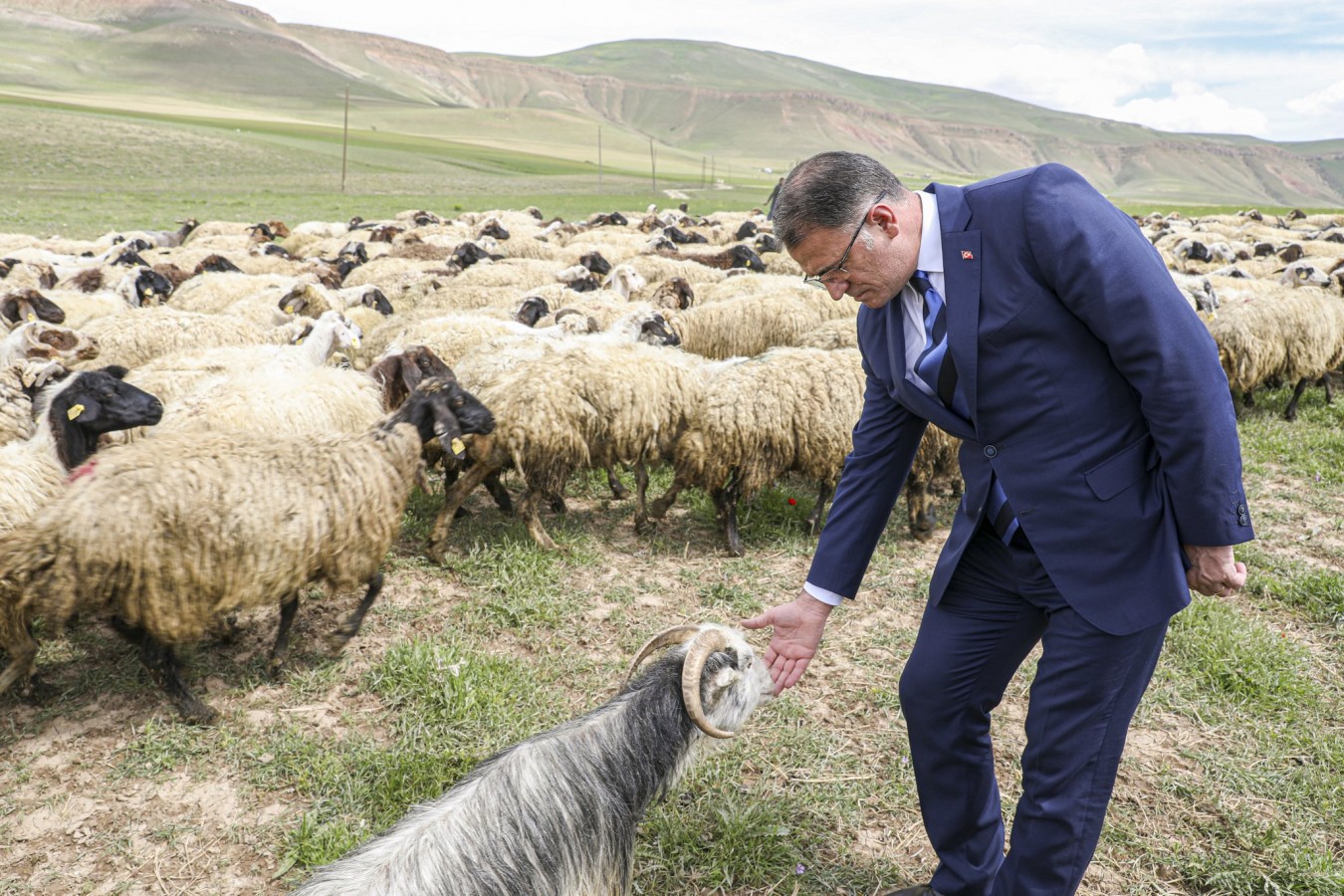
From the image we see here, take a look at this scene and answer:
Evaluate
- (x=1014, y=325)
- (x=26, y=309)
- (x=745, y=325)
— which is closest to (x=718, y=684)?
(x=1014, y=325)

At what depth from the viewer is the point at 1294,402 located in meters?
9.08

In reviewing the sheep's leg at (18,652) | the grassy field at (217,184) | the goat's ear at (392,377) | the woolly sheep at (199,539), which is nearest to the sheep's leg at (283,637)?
the woolly sheep at (199,539)

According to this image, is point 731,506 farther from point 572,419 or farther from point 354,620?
point 354,620

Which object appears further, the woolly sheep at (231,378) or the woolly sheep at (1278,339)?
the woolly sheep at (1278,339)

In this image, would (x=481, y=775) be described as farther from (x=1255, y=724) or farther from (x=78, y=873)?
(x=1255, y=724)

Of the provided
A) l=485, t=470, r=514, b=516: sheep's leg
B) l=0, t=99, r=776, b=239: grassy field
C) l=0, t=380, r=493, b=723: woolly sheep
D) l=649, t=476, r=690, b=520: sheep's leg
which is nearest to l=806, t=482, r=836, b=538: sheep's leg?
l=649, t=476, r=690, b=520: sheep's leg

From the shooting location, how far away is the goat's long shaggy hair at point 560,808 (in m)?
2.33

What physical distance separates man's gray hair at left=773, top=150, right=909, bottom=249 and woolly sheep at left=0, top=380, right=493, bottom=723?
10.2 feet

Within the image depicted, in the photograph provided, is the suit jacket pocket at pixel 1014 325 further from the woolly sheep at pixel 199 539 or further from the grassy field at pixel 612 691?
the woolly sheep at pixel 199 539

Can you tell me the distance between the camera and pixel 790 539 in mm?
6223

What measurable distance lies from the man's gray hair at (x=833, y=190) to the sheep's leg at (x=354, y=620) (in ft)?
11.3

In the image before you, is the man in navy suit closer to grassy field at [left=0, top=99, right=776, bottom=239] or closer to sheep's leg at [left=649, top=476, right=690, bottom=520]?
sheep's leg at [left=649, top=476, right=690, bottom=520]

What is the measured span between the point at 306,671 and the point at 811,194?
3.74 metres

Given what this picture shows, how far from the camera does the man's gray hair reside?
2.09 meters
